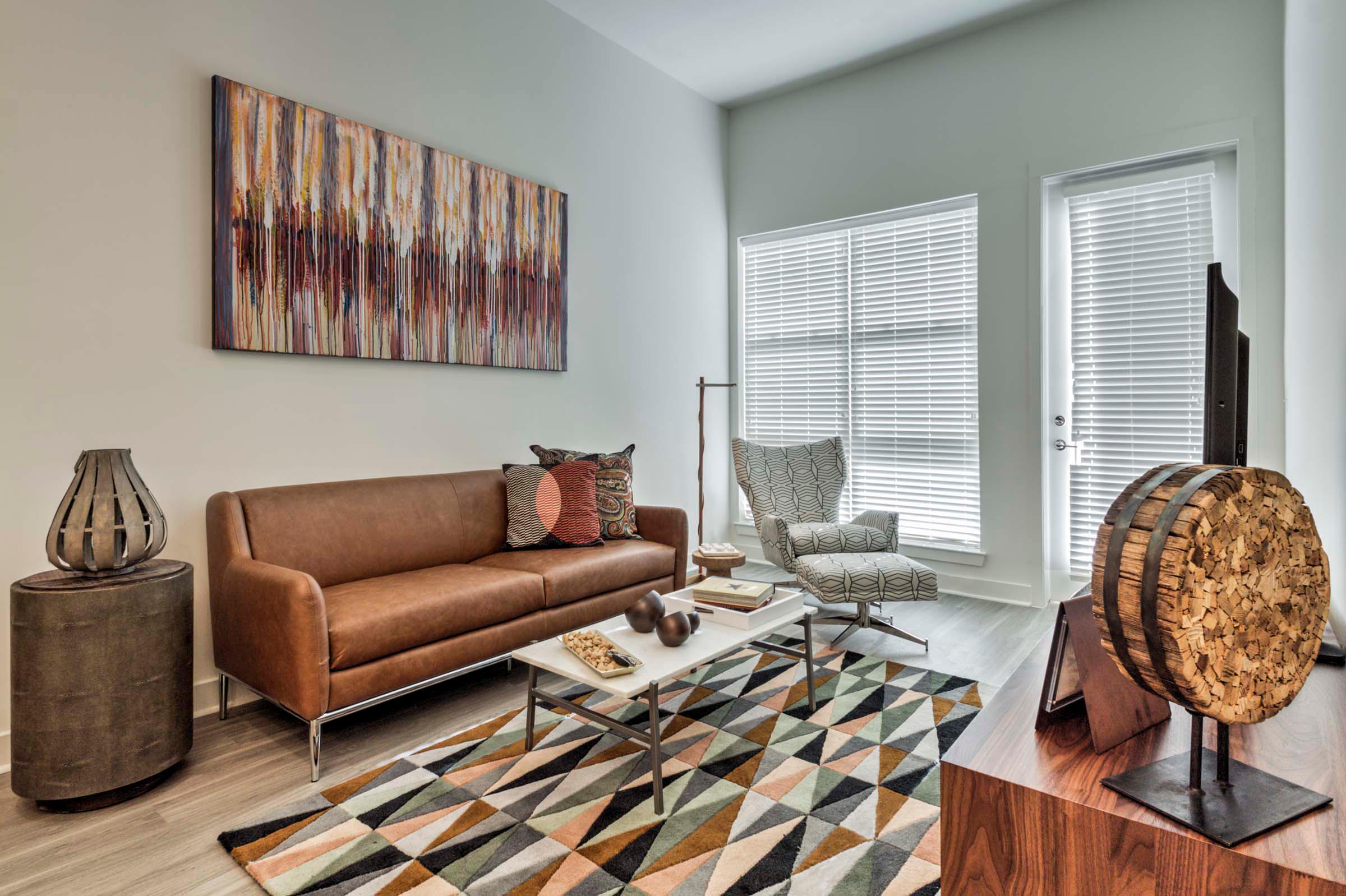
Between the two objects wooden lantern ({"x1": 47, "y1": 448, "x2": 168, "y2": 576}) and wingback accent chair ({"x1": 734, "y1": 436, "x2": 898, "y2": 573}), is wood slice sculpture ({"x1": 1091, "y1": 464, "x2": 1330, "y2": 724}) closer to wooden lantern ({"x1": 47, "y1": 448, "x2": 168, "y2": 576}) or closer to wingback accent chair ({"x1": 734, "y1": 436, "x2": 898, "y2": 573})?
wooden lantern ({"x1": 47, "y1": 448, "x2": 168, "y2": 576})

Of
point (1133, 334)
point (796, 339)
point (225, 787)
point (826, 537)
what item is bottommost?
A: point (225, 787)

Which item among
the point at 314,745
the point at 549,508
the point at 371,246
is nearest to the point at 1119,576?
the point at 314,745

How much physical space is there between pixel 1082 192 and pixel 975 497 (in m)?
1.80

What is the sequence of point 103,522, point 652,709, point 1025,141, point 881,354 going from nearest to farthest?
1. point 652,709
2. point 103,522
3. point 1025,141
4. point 881,354

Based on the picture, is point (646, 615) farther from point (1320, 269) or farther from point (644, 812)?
point (1320, 269)

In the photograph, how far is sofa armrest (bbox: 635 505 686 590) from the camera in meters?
3.62

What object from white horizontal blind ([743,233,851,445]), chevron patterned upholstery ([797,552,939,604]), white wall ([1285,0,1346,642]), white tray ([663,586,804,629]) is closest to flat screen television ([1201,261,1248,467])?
white wall ([1285,0,1346,642])

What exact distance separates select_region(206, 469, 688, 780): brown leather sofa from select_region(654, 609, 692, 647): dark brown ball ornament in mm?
816

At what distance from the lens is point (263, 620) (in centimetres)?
229

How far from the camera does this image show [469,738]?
2.37 meters

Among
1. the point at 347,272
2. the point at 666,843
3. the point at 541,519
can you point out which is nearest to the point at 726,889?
the point at 666,843

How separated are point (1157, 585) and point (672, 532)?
3.01 metres

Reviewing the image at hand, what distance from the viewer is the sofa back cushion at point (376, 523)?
2.65m

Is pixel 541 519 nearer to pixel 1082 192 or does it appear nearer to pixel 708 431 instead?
pixel 708 431
